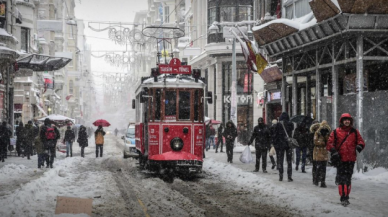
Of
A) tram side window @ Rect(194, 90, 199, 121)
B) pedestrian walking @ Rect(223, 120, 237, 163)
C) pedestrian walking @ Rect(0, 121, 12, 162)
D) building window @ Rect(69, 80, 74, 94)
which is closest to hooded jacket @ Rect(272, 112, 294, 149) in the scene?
tram side window @ Rect(194, 90, 199, 121)

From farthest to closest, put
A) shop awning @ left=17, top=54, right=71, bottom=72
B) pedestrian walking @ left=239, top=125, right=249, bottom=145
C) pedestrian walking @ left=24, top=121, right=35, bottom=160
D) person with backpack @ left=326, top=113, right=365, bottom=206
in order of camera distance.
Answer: pedestrian walking @ left=239, top=125, right=249, bottom=145
shop awning @ left=17, top=54, right=71, bottom=72
pedestrian walking @ left=24, top=121, right=35, bottom=160
person with backpack @ left=326, top=113, right=365, bottom=206

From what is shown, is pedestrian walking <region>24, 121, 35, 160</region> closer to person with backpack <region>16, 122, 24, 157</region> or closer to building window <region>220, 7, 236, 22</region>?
person with backpack <region>16, 122, 24, 157</region>

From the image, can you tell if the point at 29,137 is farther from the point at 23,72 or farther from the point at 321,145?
the point at 321,145

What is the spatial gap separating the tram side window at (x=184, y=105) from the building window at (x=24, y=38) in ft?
95.6

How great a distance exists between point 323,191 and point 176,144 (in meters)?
5.35

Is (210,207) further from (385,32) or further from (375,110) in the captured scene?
(385,32)

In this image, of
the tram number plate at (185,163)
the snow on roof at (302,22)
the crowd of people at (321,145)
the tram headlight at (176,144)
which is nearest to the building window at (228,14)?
the crowd of people at (321,145)

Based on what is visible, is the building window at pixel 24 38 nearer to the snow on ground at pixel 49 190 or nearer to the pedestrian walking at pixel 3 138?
the pedestrian walking at pixel 3 138

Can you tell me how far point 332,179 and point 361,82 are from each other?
125 inches

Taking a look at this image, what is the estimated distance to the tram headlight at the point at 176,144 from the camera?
17.5m

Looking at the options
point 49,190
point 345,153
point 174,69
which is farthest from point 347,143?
point 174,69

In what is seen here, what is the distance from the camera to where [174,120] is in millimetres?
17688

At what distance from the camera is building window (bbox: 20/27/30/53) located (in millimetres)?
43803

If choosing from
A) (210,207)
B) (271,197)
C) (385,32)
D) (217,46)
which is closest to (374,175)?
(385,32)
